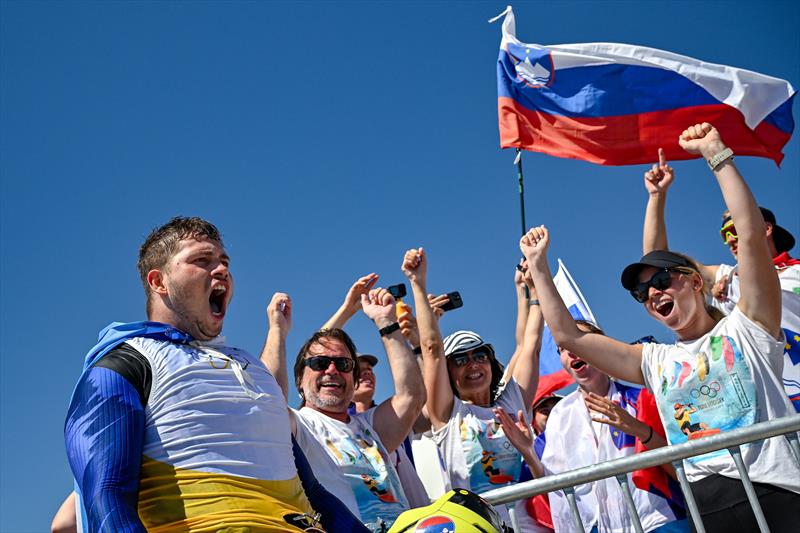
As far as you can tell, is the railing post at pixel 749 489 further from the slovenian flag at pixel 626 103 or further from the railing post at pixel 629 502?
the slovenian flag at pixel 626 103

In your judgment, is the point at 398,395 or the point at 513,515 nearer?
the point at 513,515

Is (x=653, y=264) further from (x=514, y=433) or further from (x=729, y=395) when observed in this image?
(x=514, y=433)

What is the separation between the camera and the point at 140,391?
2557 millimetres

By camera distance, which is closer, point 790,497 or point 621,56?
point 790,497

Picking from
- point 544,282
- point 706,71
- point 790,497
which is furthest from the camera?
point 706,71

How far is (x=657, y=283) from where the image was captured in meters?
4.73

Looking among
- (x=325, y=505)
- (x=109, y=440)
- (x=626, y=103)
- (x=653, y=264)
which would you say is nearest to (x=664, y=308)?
(x=653, y=264)

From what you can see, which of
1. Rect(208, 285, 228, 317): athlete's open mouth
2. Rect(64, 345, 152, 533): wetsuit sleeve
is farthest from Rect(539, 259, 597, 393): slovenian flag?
Rect(64, 345, 152, 533): wetsuit sleeve

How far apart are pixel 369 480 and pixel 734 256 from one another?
3.11 meters

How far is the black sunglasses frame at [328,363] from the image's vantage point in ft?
16.1

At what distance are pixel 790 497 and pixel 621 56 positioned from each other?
545 cm

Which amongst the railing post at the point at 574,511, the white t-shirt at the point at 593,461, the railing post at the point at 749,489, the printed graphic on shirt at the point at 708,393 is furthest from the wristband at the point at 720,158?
the railing post at the point at 574,511

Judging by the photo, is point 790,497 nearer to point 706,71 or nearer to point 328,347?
point 328,347

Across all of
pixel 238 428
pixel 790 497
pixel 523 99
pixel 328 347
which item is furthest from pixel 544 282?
pixel 523 99
